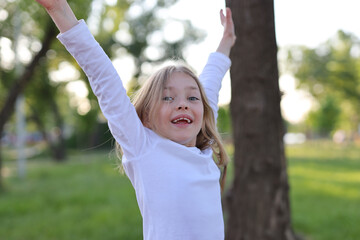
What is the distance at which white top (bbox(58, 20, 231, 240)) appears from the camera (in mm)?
1320

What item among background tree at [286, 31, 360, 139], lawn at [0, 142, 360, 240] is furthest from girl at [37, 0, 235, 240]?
background tree at [286, 31, 360, 139]

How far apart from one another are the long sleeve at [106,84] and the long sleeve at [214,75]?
550 mm

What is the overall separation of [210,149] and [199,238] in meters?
0.41

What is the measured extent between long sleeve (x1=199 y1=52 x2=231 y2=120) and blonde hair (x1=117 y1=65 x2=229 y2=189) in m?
0.15

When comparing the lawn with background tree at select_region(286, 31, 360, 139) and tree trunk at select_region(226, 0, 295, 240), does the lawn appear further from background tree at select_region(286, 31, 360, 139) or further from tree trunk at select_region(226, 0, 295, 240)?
background tree at select_region(286, 31, 360, 139)

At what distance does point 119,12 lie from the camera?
586cm

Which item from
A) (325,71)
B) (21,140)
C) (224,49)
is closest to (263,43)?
(224,49)

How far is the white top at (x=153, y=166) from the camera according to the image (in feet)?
4.33

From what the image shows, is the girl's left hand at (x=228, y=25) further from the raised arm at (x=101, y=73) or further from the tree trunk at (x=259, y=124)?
the tree trunk at (x=259, y=124)

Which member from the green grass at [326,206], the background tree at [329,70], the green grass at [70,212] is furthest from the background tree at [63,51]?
the background tree at [329,70]

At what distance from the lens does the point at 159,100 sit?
1469 millimetres

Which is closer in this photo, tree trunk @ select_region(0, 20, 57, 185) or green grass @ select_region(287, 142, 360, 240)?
green grass @ select_region(287, 142, 360, 240)

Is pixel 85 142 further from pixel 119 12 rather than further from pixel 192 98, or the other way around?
pixel 192 98

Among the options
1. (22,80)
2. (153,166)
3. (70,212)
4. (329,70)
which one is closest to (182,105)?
(153,166)
